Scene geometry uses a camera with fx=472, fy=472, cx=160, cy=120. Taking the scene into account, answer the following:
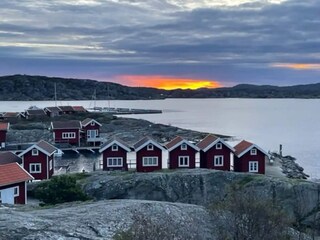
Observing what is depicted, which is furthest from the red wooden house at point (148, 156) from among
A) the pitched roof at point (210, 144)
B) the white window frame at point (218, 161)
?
the white window frame at point (218, 161)

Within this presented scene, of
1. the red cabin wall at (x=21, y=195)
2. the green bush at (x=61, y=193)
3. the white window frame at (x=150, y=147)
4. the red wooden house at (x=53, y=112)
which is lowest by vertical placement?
the red cabin wall at (x=21, y=195)

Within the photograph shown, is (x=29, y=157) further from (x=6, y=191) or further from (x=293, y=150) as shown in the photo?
(x=293, y=150)

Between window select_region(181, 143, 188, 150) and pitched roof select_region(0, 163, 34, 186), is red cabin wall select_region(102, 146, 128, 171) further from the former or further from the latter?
pitched roof select_region(0, 163, 34, 186)

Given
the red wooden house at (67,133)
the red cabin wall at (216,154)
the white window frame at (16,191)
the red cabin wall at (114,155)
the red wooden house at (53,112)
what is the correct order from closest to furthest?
the white window frame at (16,191), the red cabin wall at (216,154), the red cabin wall at (114,155), the red wooden house at (67,133), the red wooden house at (53,112)

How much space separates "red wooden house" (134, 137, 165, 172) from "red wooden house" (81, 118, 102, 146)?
30.0 metres

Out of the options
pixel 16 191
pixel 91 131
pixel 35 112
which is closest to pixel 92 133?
pixel 91 131

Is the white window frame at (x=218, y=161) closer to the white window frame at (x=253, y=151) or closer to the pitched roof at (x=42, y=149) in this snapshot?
the white window frame at (x=253, y=151)

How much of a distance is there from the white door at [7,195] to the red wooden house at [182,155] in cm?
1686

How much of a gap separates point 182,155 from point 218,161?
3.42m

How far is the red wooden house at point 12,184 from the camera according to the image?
97.5 ft

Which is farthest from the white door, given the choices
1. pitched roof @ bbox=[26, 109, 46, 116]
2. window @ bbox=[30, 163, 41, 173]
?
pitched roof @ bbox=[26, 109, 46, 116]

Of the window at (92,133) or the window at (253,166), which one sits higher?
the window at (92,133)

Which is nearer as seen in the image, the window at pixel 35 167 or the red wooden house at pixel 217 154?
the red wooden house at pixel 217 154

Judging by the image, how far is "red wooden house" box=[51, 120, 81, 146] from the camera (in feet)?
230
